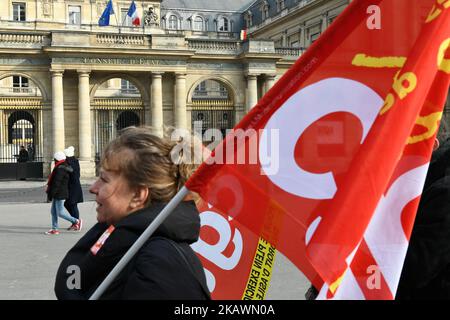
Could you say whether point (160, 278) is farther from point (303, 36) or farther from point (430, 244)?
point (303, 36)

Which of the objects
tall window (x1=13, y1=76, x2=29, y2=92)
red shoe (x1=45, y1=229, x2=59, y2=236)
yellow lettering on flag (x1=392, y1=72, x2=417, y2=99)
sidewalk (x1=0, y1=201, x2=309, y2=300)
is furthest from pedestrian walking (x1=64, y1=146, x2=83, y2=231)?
tall window (x1=13, y1=76, x2=29, y2=92)

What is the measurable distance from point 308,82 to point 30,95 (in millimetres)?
54108

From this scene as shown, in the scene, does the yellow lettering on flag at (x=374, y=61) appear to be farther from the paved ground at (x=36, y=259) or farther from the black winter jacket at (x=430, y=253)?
the paved ground at (x=36, y=259)

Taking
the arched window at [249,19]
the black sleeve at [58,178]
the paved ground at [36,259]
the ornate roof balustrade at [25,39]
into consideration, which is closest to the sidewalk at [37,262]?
the paved ground at [36,259]

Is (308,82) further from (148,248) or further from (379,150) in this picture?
(148,248)

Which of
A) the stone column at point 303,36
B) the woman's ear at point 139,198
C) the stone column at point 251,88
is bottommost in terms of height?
the woman's ear at point 139,198

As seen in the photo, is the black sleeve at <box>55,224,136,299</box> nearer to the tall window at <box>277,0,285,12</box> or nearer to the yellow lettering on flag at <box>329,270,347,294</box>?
the yellow lettering on flag at <box>329,270,347,294</box>

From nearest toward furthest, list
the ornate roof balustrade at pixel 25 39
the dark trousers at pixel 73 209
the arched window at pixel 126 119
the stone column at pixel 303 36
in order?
the dark trousers at pixel 73 209 → the ornate roof balustrade at pixel 25 39 → the arched window at pixel 126 119 → the stone column at pixel 303 36

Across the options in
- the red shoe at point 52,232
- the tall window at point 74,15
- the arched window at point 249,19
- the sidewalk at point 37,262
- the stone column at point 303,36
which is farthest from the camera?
the arched window at point 249,19

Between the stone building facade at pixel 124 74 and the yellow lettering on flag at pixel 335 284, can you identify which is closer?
the yellow lettering on flag at pixel 335 284

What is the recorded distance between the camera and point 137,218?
2.11m

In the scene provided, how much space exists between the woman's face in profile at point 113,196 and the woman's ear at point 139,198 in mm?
14

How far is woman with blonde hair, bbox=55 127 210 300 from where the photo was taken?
1.94 m

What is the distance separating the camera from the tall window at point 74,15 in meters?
57.3
